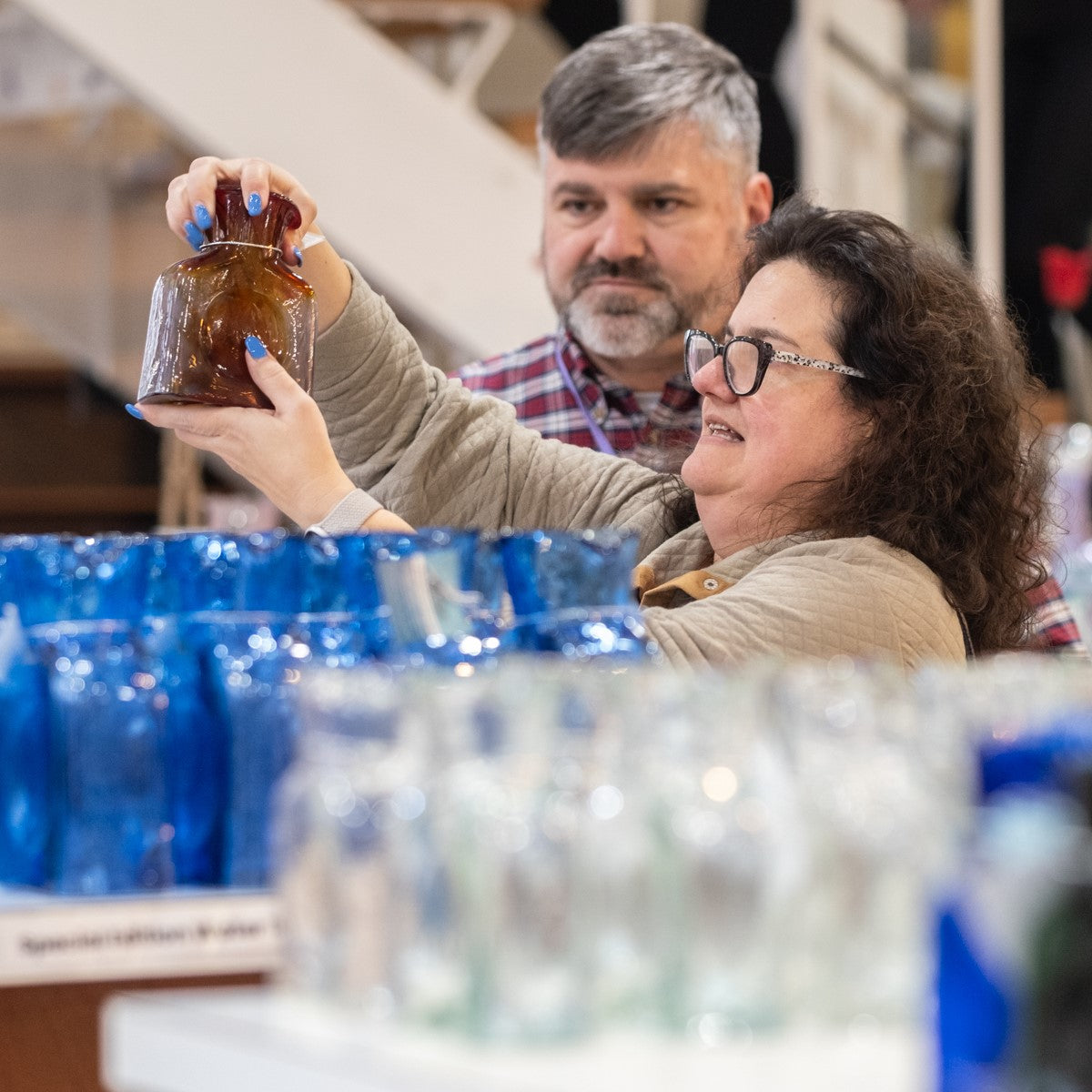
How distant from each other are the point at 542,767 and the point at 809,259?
1.24m

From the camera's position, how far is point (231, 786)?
1096 mm

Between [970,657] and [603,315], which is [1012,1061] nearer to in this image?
[970,657]

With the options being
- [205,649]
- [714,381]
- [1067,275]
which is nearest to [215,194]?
[714,381]

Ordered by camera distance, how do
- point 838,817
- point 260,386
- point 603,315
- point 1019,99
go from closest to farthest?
1. point 838,817
2. point 260,386
3. point 603,315
4. point 1019,99

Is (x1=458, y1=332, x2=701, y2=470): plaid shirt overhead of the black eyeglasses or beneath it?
overhead

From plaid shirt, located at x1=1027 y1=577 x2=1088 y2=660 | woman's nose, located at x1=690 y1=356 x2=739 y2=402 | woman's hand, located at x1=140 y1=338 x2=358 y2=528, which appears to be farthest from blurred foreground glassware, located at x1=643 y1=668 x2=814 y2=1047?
plaid shirt, located at x1=1027 y1=577 x2=1088 y2=660

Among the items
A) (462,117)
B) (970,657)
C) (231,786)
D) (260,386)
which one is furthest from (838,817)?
(462,117)

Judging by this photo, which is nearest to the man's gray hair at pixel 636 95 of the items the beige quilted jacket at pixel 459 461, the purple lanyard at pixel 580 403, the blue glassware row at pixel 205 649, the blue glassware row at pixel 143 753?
the purple lanyard at pixel 580 403

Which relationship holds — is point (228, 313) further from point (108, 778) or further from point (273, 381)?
point (108, 778)

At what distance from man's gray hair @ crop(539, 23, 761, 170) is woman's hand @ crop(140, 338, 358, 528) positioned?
1.06 metres

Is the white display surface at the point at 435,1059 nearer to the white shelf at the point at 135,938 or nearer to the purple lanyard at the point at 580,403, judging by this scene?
the white shelf at the point at 135,938

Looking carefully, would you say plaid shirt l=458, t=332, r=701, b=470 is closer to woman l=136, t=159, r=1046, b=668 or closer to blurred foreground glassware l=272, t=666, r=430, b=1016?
woman l=136, t=159, r=1046, b=668

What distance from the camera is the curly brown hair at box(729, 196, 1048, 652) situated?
1.78 metres

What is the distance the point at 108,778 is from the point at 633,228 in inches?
64.3
